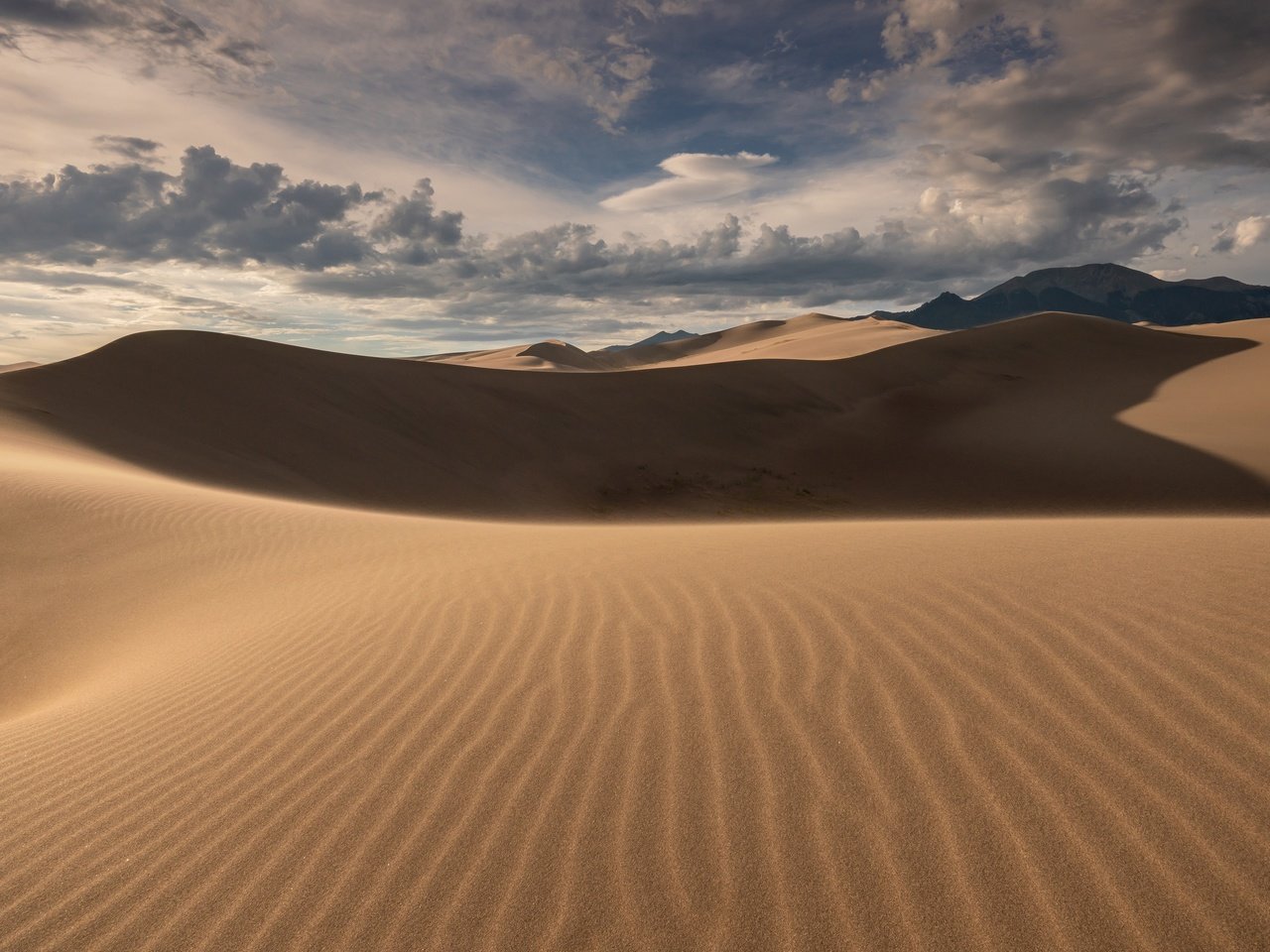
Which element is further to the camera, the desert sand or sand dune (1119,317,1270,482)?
sand dune (1119,317,1270,482)

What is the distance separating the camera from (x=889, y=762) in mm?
3018

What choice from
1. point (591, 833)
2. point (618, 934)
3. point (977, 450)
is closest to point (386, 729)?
point (591, 833)

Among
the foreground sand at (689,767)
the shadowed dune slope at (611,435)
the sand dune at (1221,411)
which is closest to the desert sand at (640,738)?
the foreground sand at (689,767)

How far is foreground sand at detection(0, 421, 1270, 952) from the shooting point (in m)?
2.43

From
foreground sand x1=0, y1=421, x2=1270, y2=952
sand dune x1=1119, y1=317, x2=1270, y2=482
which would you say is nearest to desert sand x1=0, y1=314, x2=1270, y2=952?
foreground sand x1=0, y1=421, x2=1270, y2=952

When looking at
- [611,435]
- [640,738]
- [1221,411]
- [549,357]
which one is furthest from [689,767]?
[549,357]

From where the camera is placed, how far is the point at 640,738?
334 cm

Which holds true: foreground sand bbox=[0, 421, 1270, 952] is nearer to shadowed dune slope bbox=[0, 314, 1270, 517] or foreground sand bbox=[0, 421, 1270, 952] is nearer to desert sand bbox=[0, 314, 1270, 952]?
desert sand bbox=[0, 314, 1270, 952]

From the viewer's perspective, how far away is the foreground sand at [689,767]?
2.43m

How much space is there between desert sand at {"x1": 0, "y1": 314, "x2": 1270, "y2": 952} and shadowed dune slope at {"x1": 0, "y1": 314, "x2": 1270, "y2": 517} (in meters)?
9.66

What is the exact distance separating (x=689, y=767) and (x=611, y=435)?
2215cm

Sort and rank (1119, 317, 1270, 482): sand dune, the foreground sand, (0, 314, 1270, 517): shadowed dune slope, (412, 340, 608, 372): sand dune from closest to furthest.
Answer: the foreground sand → (0, 314, 1270, 517): shadowed dune slope → (1119, 317, 1270, 482): sand dune → (412, 340, 608, 372): sand dune

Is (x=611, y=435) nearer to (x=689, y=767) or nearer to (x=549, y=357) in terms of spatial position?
(x=689, y=767)

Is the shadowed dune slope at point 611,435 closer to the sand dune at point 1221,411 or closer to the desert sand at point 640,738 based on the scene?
the sand dune at point 1221,411
